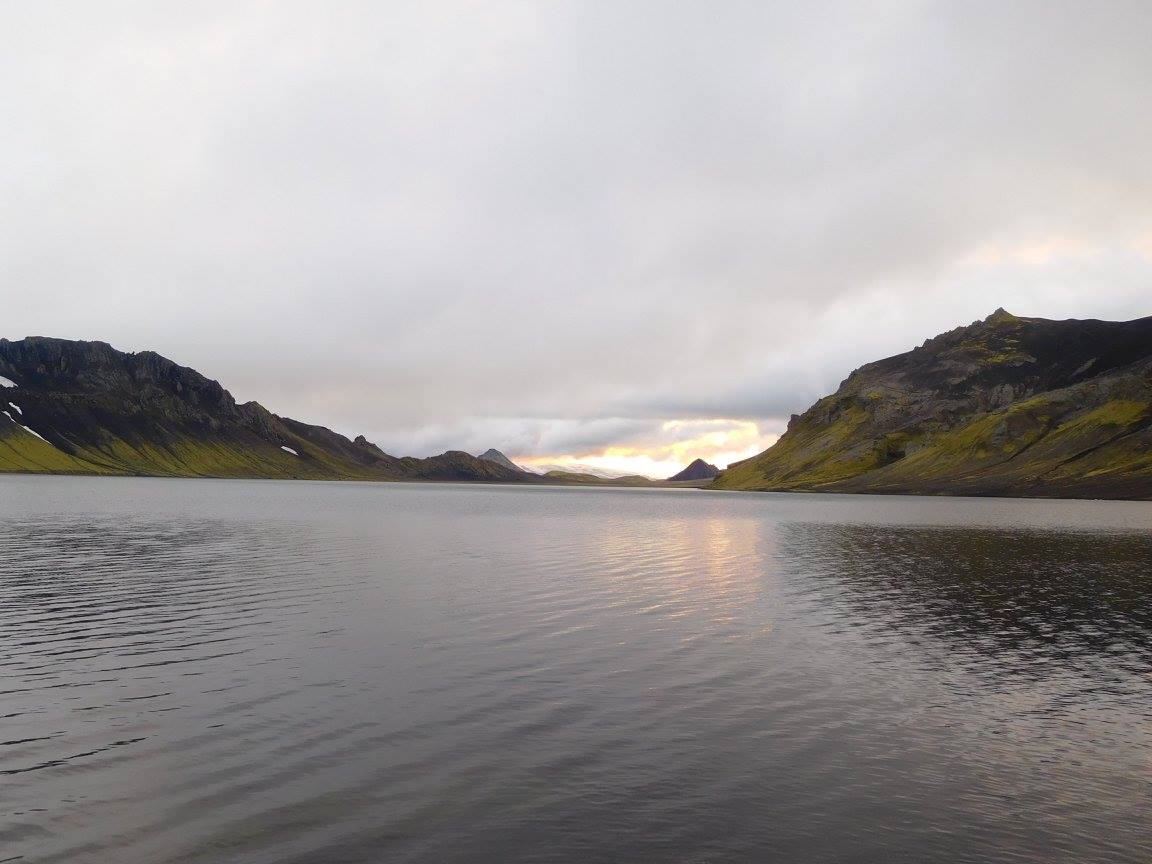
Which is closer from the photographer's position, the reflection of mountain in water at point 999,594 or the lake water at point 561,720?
the lake water at point 561,720

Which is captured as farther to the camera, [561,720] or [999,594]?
[999,594]

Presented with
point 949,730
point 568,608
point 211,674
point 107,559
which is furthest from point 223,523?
point 949,730

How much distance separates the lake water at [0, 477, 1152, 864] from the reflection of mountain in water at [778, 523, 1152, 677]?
1.29 feet

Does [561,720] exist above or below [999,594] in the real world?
above

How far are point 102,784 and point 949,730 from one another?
2357 cm

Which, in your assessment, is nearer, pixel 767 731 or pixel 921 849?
pixel 921 849

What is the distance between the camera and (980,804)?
17031mm

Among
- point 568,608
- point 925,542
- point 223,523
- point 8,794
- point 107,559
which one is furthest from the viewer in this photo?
point 223,523

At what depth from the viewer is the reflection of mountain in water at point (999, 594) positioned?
33.7 meters

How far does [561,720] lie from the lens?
2236 centimetres

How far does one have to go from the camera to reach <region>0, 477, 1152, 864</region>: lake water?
15.1 m

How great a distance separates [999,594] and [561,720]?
41.6 meters

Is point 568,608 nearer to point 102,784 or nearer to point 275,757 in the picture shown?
point 275,757

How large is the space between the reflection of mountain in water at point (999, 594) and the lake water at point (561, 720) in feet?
1.29
